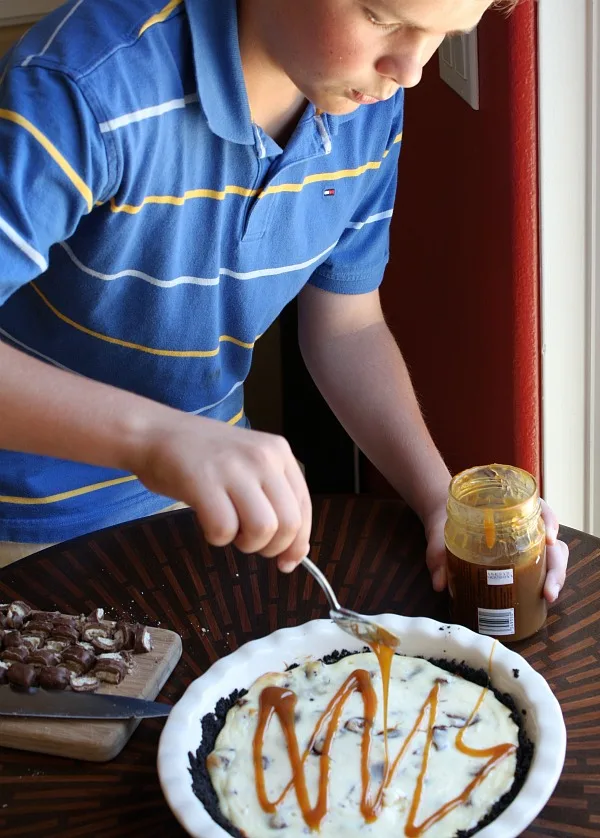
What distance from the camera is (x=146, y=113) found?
1.11 metres

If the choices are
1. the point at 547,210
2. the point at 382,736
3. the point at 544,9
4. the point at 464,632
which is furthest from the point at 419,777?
the point at 544,9

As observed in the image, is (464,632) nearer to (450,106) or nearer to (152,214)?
(152,214)

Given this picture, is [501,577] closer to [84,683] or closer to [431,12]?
[84,683]

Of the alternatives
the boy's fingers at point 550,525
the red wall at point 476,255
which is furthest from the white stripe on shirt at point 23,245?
the red wall at point 476,255

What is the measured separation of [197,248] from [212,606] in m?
0.42

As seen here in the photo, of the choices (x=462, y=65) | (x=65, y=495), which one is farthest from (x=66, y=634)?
(x=462, y=65)

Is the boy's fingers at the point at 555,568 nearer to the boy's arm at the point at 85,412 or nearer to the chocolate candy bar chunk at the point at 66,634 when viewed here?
the boy's arm at the point at 85,412

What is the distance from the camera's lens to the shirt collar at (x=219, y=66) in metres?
1.14

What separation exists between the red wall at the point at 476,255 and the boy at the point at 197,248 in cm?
20

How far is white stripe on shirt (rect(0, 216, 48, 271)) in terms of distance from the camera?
38.7 inches

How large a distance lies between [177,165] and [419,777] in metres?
0.69

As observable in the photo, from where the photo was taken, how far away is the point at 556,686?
39.9 inches

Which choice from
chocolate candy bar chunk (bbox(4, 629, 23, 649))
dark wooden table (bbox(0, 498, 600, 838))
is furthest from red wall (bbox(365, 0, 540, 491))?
chocolate candy bar chunk (bbox(4, 629, 23, 649))

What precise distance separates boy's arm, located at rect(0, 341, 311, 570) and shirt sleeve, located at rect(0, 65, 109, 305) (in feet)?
0.33
